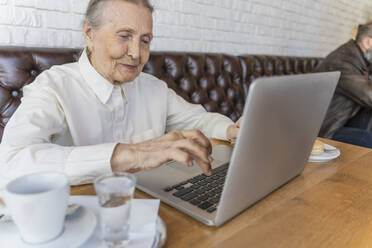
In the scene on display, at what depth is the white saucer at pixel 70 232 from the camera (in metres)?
0.39

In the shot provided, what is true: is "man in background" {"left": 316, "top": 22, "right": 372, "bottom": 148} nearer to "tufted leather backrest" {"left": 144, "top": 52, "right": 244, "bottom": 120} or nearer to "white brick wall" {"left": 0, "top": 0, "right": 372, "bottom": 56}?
"white brick wall" {"left": 0, "top": 0, "right": 372, "bottom": 56}

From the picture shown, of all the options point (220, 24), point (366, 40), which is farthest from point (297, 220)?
point (366, 40)

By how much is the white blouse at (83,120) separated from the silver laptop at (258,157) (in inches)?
6.8

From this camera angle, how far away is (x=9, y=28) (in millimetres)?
1152

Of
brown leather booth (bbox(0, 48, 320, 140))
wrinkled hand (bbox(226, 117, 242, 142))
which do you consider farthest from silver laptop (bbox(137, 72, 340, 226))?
brown leather booth (bbox(0, 48, 320, 140))

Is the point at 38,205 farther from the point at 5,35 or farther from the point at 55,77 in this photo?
the point at 5,35

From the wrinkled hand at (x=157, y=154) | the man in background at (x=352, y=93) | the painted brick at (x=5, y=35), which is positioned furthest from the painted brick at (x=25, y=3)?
the man in background at (x=352, y=93)

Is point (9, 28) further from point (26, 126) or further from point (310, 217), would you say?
point (310, 217)

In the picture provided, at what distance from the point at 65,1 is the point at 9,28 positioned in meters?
0.27

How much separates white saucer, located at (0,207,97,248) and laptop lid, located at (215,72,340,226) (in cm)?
21

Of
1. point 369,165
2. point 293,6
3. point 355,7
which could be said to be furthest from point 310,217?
point 355,7

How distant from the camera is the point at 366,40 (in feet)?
7.32

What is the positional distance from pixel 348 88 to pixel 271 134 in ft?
6.26

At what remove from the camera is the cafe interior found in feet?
1.36
